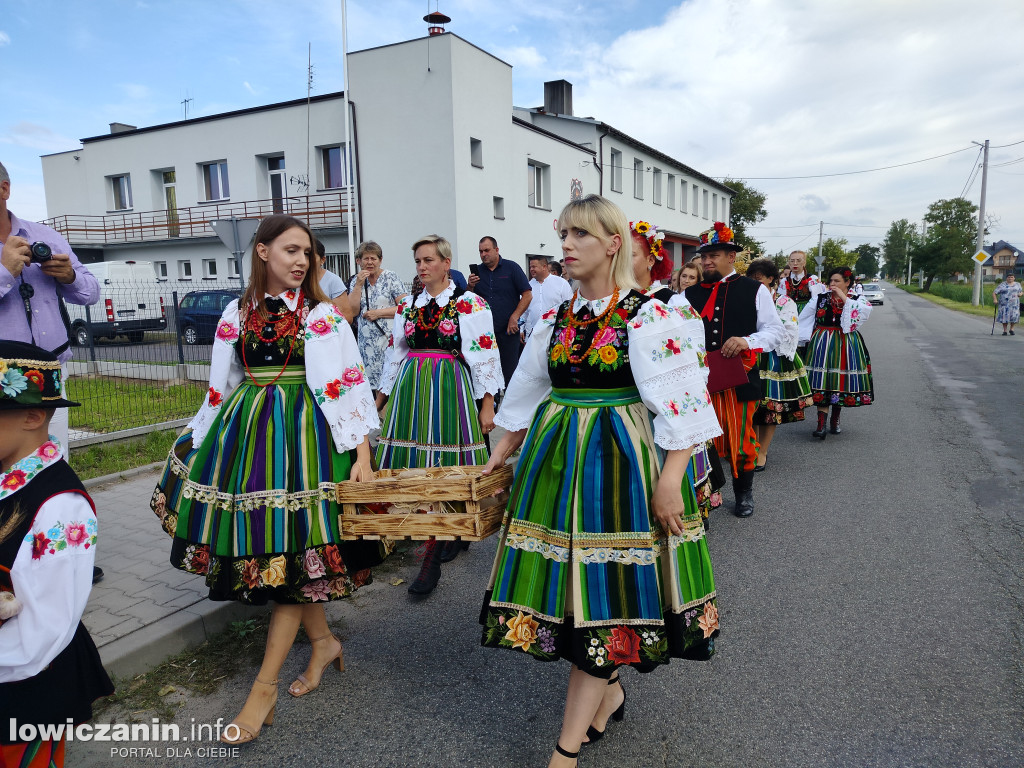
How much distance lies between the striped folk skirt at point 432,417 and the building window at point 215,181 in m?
21.9

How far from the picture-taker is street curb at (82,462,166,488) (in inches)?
241

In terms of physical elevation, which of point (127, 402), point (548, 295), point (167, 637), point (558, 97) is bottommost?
point (167, 637)

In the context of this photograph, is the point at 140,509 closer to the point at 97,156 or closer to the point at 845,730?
the point at 845,730

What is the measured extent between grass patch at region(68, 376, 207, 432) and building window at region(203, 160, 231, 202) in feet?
48.3

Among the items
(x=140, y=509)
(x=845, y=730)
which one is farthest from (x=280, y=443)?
(x=140, y=509)

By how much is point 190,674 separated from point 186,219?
79.3 feet

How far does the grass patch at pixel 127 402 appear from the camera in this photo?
7.99 meters

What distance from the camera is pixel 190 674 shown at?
3.33m

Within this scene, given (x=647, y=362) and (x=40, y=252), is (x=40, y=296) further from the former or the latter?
(x=647, y=362)

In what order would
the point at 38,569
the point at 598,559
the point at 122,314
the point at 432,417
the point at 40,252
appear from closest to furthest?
the point at 38,569, the point at 598,559, the point at 40,252, the point at 432,417, the point at 122,314

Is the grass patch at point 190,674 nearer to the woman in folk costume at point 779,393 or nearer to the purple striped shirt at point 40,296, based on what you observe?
the purple striped shirt at point 40,296

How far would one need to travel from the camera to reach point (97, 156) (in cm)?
2578

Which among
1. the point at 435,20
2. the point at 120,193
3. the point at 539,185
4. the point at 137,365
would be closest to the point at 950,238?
the point at 539,185

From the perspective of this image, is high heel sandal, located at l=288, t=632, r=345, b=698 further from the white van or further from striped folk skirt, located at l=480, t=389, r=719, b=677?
the white van
